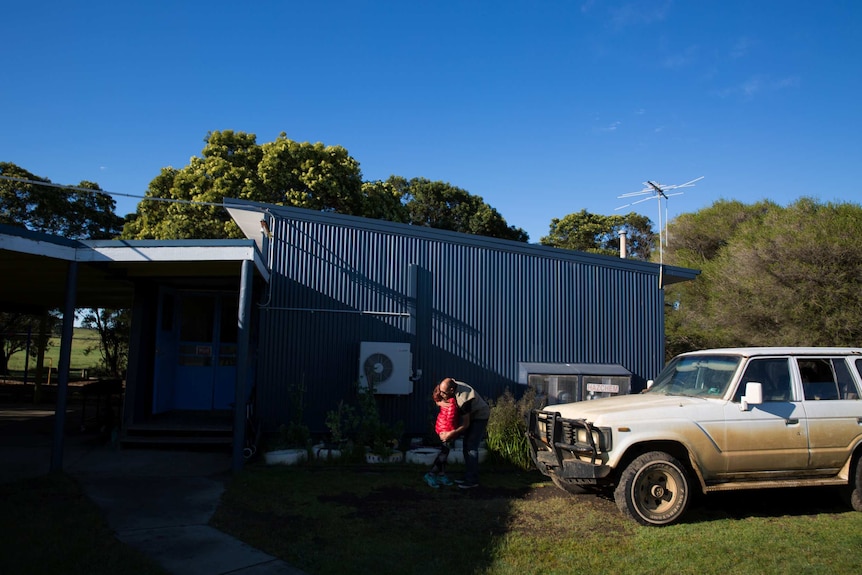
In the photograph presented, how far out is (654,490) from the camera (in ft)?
20.4

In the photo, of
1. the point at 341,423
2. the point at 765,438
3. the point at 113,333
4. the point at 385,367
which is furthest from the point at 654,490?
the point at 113,333

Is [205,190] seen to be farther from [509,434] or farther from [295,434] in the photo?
[509,434]

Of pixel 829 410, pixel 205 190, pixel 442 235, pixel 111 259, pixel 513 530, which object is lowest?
pixel 513 530

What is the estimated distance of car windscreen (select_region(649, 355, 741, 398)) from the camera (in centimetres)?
676

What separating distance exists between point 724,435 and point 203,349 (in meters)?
9.09

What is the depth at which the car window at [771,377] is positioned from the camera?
6.67 metres

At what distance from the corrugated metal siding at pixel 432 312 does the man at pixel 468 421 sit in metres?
2.98

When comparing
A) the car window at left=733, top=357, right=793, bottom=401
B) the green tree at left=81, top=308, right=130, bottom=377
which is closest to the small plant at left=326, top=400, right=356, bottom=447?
the car window at left=733, top=357, right=793, bottom=401

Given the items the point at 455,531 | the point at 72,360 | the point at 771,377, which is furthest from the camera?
the point at 72,360

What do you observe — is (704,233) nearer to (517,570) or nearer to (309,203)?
(309,203)

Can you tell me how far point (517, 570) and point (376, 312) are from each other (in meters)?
6.39

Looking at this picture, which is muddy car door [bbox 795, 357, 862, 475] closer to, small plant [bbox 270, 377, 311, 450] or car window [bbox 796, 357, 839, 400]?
car window [bbox 796, 357, 839, 400]

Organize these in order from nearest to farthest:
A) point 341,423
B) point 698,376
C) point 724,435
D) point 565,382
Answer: point 724,435 → point 698,376 → point 341,423 → point 565,382

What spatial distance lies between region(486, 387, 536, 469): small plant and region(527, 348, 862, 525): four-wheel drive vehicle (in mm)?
1844
